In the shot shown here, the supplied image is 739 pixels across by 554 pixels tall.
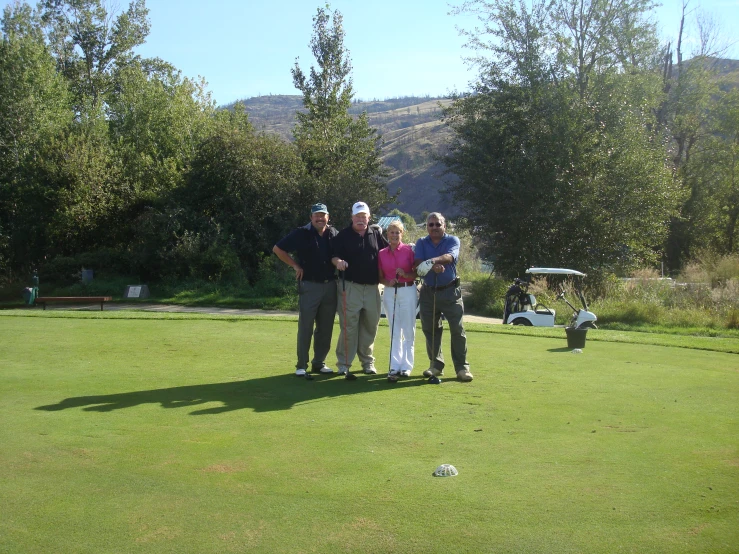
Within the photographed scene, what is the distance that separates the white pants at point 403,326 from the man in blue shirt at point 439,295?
0.16 m

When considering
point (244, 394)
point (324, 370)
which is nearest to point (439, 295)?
point (324, 370)

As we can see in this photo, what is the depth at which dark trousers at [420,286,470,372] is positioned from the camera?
802 cm

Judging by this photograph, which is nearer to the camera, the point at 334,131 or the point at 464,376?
the point at 464,376

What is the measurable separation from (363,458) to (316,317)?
12.4 feet

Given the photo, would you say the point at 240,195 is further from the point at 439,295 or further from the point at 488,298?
the point at 439,295

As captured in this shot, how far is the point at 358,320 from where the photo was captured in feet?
27.8

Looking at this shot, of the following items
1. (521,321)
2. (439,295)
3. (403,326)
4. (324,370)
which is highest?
(439,295)

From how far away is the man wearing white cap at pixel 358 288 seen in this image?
8.31 metres

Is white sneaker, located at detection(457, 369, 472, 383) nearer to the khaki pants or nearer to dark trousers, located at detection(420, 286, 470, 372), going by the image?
dark trousers, located at detection(420, 286, 470, 372)

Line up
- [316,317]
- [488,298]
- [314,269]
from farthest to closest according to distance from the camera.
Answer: [488,298]
[316,317]
[314,269]

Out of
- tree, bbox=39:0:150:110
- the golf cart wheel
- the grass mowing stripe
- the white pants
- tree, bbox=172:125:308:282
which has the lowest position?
the golf cart wheel

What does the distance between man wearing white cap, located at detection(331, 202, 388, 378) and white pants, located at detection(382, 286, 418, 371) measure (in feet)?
0.70

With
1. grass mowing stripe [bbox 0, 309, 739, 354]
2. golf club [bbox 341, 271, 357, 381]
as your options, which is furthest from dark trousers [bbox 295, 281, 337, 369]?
grass mowing stripe [bbox 0, 309, 739, 354]

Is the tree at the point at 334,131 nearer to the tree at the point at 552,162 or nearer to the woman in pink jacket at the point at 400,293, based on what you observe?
the tree at the point at 552,162
